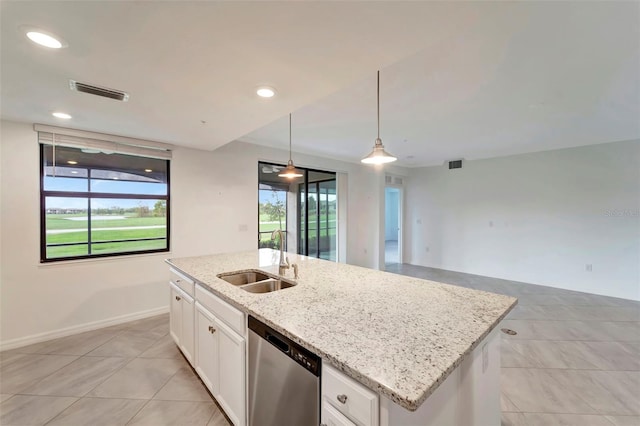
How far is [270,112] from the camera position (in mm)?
2379

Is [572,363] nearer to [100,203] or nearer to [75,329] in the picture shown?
[75,329]

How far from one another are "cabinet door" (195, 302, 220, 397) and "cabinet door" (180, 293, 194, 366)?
4.8 inches

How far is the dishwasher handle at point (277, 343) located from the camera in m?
1.22

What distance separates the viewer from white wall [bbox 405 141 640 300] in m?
4.27

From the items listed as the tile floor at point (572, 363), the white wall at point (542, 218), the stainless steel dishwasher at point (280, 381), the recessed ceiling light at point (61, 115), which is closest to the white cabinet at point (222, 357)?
the stainless steel dishwasher at point (280, 381)

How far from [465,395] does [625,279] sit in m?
5.35

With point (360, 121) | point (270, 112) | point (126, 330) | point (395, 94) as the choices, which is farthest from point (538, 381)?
point (126, 330)

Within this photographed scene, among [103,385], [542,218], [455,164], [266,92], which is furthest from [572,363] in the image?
[455,164]

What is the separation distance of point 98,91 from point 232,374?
229 centimetres

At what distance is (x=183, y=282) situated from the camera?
229 centimetres

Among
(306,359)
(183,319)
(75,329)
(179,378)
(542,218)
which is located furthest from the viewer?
(542,218)

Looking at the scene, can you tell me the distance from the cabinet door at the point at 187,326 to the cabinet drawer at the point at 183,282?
0.18ft

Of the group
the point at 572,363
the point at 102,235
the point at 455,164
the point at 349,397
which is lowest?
the point at 572,363

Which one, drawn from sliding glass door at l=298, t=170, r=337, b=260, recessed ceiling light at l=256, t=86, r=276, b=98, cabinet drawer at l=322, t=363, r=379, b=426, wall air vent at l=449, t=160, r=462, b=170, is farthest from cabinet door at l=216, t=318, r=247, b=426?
wall air vent at l=449, t=160, r=462, b=170
